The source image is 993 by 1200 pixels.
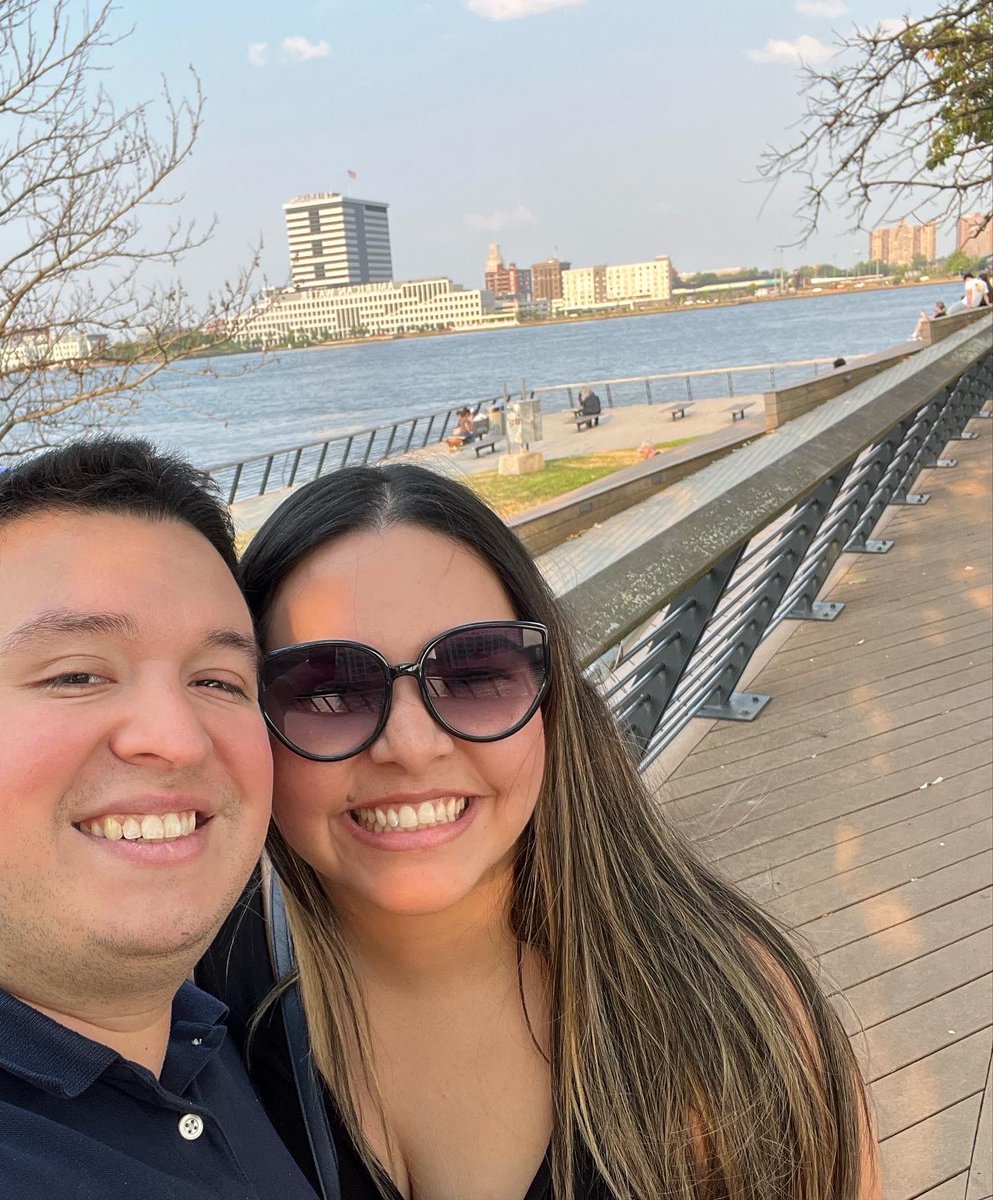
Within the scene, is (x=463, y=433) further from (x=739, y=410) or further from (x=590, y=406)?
Answer: (x=739, y=410)

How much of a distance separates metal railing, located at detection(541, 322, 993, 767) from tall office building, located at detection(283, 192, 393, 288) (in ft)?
237

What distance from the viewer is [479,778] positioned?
133 cm

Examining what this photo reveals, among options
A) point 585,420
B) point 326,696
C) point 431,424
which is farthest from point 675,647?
point 585,420

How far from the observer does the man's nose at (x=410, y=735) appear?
1266 mm

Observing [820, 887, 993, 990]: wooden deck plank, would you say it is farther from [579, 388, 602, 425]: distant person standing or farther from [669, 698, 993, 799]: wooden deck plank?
[579, 388, 602, 425]: distant person standing

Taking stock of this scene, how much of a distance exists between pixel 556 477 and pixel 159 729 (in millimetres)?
20985

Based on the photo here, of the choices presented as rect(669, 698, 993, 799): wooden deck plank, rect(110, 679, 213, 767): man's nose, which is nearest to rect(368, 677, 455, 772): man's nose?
rect(110, 679, 213, 767): man's nose

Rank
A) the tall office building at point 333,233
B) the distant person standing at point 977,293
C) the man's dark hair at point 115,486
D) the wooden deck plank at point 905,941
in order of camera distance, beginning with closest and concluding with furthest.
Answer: the man's dark hair at point 115,486
the wooden deck plank at point 905,941
the distant person standing at point 977,293
the tall office building at point 333,233

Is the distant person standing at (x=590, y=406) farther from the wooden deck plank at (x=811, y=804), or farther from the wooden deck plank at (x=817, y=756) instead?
the wooden deck plank at (x=811, y=804)

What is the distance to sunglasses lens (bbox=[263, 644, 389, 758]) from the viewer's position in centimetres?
128

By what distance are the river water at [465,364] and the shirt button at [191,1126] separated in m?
0.84

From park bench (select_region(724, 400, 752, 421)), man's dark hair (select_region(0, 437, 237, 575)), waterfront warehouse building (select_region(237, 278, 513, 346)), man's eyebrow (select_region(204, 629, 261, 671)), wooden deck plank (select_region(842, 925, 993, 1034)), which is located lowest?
wooden deck plank (select_region(842, 925, 993, 1034))

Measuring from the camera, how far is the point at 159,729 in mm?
944

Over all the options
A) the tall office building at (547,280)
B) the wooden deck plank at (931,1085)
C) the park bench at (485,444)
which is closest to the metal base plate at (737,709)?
the wooden deck plank at (931,1085)
